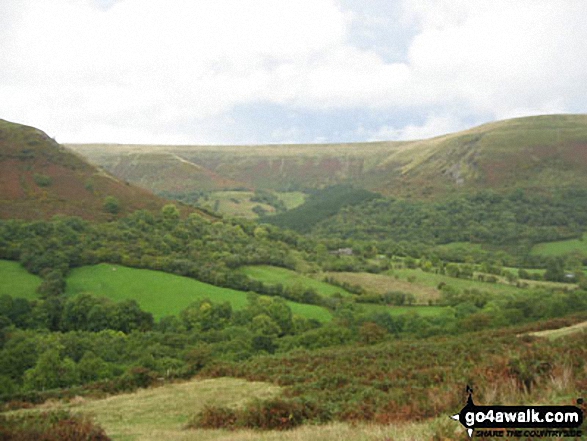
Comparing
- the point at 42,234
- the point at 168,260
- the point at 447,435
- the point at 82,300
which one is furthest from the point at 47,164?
the point at 447,435

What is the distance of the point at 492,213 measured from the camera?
6476 inches

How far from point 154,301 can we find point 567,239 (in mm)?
121902

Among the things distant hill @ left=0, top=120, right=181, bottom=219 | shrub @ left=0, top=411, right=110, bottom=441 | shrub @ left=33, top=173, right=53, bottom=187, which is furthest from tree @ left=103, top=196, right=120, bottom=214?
shrub @ left=0, top=411, right=110, bottom=441

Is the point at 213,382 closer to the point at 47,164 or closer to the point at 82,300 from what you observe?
the point at 82,300

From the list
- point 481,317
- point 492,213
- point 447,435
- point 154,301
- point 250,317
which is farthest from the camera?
point 492,213

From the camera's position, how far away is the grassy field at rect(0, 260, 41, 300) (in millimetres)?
61594

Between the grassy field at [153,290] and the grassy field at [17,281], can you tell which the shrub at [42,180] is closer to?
the grassy field at [17,281]

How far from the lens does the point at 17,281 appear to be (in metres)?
64.8

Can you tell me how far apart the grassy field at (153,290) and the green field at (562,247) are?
273 feet

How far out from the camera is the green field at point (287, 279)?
78875 mm

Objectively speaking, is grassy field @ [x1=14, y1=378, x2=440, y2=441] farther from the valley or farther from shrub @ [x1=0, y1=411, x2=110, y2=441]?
shrub @ [x1=0, y1=411, x2=110, y2=441]

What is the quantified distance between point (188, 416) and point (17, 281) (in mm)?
58574

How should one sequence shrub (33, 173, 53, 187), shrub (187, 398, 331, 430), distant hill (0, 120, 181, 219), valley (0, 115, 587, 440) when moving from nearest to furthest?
1. shrub (187, 398, 331, 430)
2. valley (0, 115, 587, 440)
3. distant hill (0, 120, 181, 219)
4. shrub (33, 173, 53, 187)

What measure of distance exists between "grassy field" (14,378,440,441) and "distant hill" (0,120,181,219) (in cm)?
7119
